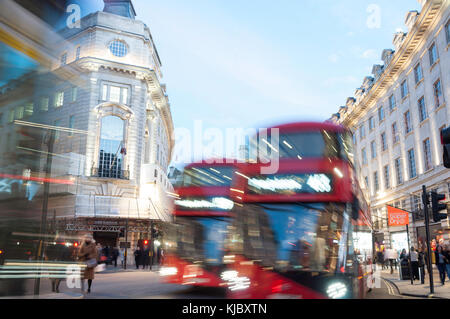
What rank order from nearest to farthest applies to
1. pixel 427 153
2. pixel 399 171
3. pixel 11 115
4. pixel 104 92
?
pixel 11 115
pixel 427 153
pixel 399 171
pixel 104 92

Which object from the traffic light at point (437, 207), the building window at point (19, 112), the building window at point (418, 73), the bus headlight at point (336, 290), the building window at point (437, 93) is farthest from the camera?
the building window at point (418, 73)

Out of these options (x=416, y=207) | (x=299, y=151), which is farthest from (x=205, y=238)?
(x=416, y=207)

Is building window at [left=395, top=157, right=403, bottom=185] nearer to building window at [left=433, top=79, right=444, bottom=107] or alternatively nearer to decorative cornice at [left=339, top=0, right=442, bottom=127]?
decorative cornice at [left=339, top=0, right=442, bottom=127]

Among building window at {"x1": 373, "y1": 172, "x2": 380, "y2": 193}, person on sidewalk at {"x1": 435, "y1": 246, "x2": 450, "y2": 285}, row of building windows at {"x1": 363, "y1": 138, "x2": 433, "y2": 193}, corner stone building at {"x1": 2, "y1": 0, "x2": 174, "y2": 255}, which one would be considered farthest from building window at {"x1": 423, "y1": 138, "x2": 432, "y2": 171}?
corner stone building at {"x1": 2, "y1": 0, "x2": 174, "y2": 255}

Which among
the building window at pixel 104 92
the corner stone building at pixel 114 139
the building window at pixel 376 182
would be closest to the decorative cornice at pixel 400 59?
the building window at pixel 376 182

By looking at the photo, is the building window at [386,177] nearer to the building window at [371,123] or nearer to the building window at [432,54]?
the building window at [371,123]

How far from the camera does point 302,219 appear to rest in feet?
22.7

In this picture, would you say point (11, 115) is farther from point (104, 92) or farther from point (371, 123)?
point (371, 123)

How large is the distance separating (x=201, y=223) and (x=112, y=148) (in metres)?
23.7

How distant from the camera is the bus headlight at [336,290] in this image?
6.29 metres

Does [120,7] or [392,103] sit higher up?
[120,7]

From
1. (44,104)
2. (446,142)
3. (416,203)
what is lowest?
(446,142)

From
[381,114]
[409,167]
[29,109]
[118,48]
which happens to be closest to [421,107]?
[409,167]
